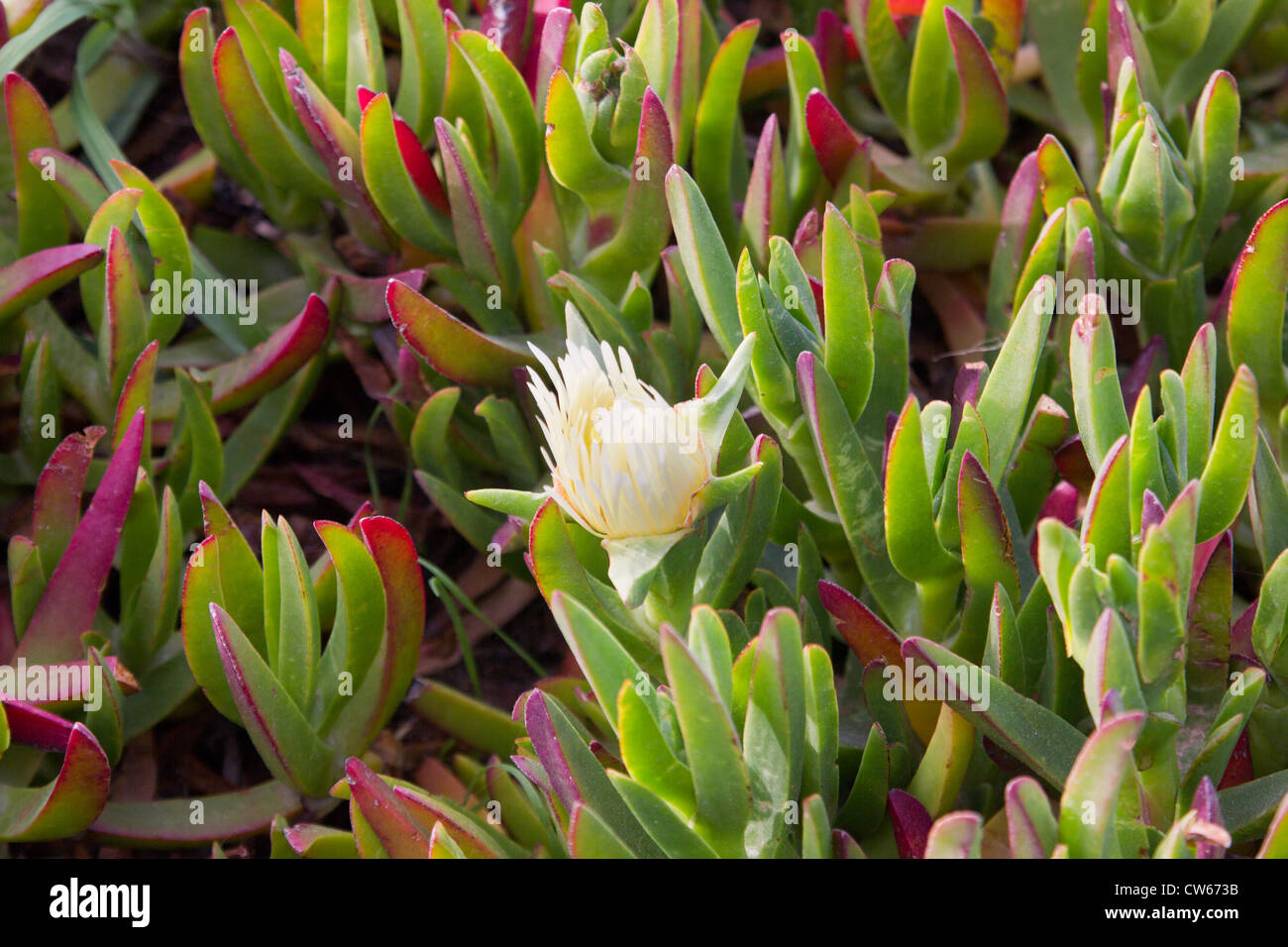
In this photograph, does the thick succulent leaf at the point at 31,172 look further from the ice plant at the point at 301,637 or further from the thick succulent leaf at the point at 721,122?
the thick succulent leaf at the point at 721,122

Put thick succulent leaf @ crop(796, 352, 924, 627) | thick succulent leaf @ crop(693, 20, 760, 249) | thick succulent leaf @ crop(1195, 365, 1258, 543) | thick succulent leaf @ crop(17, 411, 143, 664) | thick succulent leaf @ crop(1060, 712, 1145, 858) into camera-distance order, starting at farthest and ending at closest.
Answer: thick succulent leaf @ crop(693, 20, 760, 249) → thick succulent leaf @ crop(17, 411, 143, 664) → thick succulent leaf @ crop(796, 352, 924, 627) → thick succulent leaf @ crop(1195, 365, 1258, 543) → thick succulent leaf @ crop(1060, 712, 1145, 858)

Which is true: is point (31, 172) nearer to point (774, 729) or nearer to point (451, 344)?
point (451, 344)

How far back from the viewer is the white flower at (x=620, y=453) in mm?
670

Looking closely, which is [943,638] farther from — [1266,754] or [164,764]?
[164,764]

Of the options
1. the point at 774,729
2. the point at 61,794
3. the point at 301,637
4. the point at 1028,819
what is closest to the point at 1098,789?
the point at 1028,819

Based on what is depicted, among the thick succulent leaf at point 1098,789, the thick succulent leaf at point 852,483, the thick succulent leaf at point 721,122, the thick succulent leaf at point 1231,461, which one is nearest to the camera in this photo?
the thick succulent leaf at point 1098,789

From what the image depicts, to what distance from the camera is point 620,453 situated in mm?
668

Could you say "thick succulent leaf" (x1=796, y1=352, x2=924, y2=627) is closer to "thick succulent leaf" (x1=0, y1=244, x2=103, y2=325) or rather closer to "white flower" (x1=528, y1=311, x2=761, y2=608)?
"white flower" (x1=528, y1=311, x2=761, y2=608)

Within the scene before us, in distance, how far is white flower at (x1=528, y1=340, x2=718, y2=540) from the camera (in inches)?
26.4

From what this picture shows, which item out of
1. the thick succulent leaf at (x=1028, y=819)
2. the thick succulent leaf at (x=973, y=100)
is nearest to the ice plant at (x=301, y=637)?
the thick succulent leaf at (x=1028, y=819)

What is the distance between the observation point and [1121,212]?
3.08 feet

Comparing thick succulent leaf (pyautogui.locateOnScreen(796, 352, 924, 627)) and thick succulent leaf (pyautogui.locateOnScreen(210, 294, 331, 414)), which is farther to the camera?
thick succulent leaf (pyautogui.locateOnScreen(210, 294, 331, 414))

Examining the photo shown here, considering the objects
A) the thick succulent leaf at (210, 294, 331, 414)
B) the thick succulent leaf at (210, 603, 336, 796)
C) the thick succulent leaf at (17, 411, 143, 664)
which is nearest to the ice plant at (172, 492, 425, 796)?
the thick succulent leaf at (210, 603, 336, 796)
